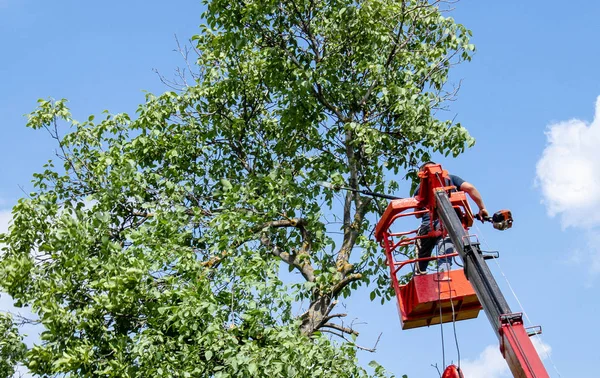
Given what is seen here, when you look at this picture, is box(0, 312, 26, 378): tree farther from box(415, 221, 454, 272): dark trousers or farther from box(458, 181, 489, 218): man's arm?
box(458, 181, 489, 218): man's arm

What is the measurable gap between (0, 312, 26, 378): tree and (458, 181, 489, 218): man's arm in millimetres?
7130

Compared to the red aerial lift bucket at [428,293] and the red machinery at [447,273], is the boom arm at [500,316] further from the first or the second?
the red aerial lift bucket at [428,293]

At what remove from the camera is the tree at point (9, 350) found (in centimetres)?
1138

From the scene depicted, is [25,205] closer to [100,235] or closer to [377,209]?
[100,235]

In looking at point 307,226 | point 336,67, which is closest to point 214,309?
point 307,226

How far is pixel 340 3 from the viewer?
12.8 m

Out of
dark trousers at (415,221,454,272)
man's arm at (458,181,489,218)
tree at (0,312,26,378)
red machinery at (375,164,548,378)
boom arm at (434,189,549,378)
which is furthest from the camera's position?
tree at (0,312,26,378)

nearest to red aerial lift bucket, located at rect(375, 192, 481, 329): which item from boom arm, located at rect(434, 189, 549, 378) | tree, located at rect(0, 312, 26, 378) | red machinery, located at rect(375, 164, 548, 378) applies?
red machinery, located at rect(375, 164, 548, 378)

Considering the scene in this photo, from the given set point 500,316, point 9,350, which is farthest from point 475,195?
point 9,350

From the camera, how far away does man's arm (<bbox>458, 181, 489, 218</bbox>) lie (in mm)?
8289

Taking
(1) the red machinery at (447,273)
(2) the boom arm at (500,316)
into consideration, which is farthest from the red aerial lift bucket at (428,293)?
(2) the boom arm at (500,316)

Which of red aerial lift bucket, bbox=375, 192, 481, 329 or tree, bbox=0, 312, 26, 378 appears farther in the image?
tree, bbox=0, 312, 26, 378

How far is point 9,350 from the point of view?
11.4 meters

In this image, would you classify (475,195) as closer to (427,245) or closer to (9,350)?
(427,245)
